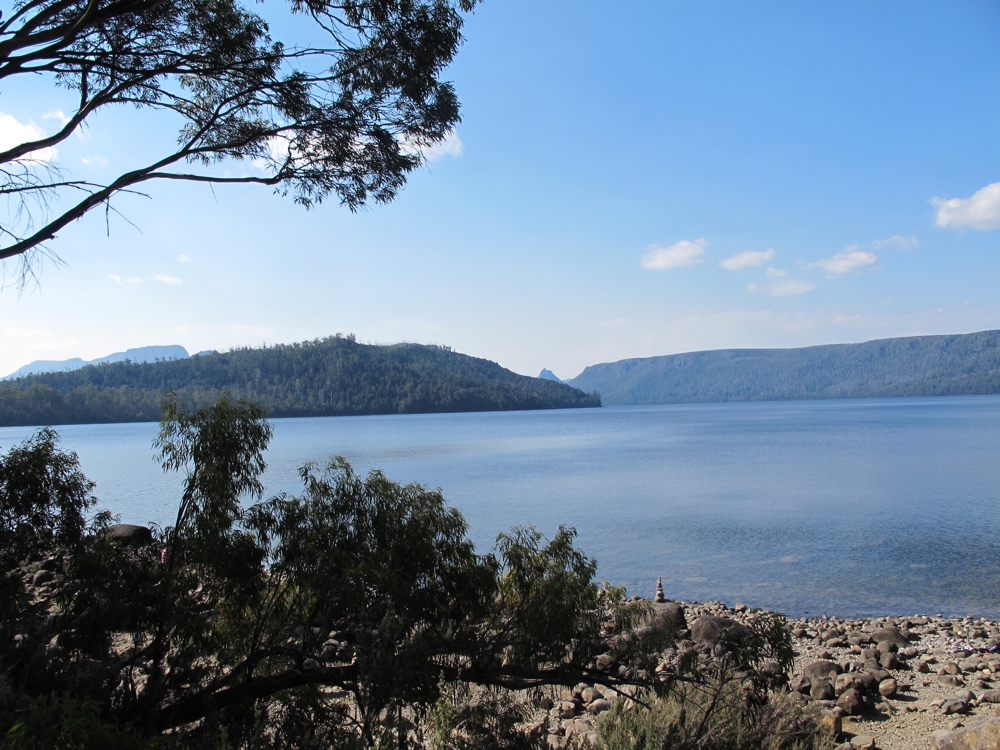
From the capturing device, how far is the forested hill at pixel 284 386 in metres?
98.4

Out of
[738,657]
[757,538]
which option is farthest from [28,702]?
[757,538]

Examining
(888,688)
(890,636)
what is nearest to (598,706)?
(888,688)

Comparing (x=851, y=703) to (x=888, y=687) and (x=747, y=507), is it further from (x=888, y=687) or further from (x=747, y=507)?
(x=747, y=507)

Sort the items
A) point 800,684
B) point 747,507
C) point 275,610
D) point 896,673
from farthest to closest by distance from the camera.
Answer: point 747,507
point 896,673
point 800,684
point 275,610

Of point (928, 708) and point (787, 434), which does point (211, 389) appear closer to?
point (787, 434)

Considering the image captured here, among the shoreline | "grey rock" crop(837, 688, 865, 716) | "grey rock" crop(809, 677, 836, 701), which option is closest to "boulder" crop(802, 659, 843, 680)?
the shoreline

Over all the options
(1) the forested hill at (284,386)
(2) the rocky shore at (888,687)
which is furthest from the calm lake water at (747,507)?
(1) the forested hill at (284,386)

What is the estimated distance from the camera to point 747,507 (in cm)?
2661

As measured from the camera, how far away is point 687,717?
635 cm

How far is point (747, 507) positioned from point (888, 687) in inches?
709

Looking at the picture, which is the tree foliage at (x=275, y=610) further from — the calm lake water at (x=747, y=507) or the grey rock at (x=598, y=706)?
the calm lake water at (x=747, y=507)

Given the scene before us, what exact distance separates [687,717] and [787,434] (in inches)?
2681

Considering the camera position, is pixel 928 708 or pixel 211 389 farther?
pixel 211 389

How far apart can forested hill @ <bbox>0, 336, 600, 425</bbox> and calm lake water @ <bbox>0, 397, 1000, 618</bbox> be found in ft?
162
